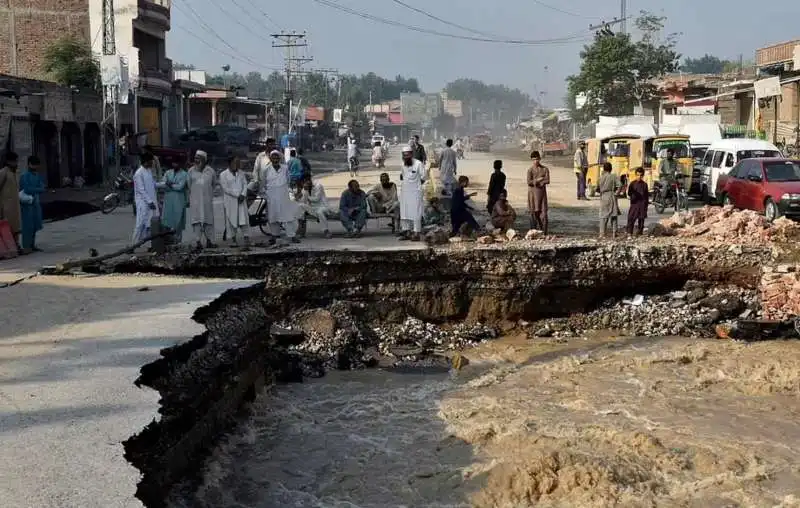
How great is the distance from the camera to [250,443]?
7676 mm

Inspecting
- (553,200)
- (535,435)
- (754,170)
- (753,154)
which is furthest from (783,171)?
(535,435)

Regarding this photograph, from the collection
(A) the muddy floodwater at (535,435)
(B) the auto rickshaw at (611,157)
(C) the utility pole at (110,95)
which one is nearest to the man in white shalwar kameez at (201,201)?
(A) the muddy floodwater at (535,435)

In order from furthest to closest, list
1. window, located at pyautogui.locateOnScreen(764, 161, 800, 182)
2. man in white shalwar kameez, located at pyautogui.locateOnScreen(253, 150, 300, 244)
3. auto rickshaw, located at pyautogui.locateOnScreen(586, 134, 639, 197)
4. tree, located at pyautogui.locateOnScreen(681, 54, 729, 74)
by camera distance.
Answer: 1. tree, located at pyautogui.locateOnScreen(681, 54, 729, 74)
2. auto rickshaw, located at pyautogui.locateOnScreen(586, 134, 639, 197)
3. window, located at pyautogui.locateOnScreen(764, 161, 800, 182)
4. man in white shalwar kameez, located at pyautogui.locateOnScreen(253, 150, 300, 244)

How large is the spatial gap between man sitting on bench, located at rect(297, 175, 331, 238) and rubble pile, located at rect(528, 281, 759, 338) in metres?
4.11

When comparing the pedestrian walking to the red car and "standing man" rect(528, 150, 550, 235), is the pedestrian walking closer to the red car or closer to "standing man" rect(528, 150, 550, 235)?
"standing man" rect(528, 150, 550, 235)

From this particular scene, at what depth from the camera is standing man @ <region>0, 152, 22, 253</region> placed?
12367 mm

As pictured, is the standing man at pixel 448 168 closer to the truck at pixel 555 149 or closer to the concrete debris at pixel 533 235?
the concrete debris at pixel 533 235

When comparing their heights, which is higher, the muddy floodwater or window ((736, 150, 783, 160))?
window ((736, 150, 783, 160))

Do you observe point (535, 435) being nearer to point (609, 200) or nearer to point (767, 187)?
point (609, 200)

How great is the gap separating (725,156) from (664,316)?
10.8 m

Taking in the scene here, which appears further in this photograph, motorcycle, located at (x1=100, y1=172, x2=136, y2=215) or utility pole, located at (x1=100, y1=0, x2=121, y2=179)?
utility pole, located at (x1=100, y1=0, x2=121, y2=179)

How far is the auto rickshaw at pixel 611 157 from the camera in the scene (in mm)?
25269

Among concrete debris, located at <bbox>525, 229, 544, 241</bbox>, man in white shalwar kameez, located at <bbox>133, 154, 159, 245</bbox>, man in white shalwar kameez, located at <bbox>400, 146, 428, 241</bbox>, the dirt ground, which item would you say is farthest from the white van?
man in white shalwar kameez, located at <bbox>133, 154, 159, 245</bbox>

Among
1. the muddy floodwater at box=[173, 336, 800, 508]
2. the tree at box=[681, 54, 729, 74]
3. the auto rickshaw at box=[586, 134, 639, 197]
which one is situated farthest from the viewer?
the tree at box=[681, 54, 729, 74]
